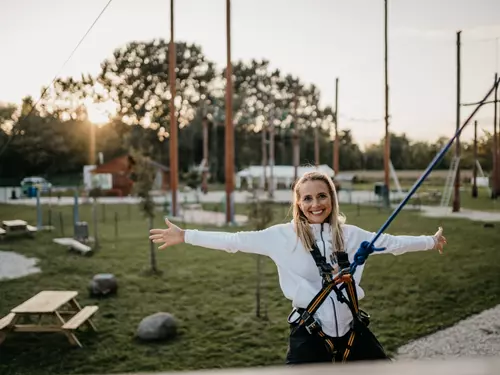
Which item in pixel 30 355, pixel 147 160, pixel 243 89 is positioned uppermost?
pixel 243 89

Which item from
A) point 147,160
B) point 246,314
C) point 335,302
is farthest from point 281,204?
point 335,302

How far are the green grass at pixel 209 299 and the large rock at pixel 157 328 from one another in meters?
0.06

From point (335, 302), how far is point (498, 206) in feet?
23.8

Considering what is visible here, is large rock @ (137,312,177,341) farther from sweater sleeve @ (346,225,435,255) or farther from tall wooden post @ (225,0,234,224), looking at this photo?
tall wooden post @ (225,0,234,224)

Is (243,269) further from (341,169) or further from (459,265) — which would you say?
(341,169)

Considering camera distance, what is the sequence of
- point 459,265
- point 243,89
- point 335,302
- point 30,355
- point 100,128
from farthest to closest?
point 243,89
point 100,128
point 459,265
point 30,355
point 335,302

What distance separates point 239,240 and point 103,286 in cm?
375

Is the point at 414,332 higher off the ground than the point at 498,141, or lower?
lower

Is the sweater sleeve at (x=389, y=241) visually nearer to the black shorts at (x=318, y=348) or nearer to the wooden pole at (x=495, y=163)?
the black shorts at (x=318, y=348)

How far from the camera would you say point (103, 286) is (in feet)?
16.5

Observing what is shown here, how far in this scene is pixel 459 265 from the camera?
588cm

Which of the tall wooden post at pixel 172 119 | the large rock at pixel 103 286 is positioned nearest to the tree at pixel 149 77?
the tall wooden post at pixel 172 119

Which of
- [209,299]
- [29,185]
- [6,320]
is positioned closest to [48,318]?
[6,320]

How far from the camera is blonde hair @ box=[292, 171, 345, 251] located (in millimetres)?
1589
